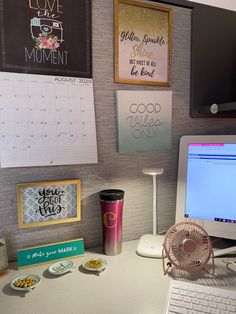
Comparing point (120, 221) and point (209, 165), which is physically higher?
point (209, 165)

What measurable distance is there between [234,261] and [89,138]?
56 centimetres

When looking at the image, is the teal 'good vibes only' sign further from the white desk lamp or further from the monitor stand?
the monitor stand

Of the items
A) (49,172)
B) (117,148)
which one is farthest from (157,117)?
(49,172)

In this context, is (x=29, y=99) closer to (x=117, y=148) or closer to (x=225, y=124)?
(x=117, y=148)

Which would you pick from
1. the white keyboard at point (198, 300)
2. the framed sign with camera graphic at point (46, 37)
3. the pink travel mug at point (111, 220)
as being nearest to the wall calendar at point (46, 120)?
the framed sign with camera graphic at point (46, 37)

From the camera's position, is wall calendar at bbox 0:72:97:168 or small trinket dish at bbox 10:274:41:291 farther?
wall calendar at bbox 0:72:97:168

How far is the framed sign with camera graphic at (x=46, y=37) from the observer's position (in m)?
0.75

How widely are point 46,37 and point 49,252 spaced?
61 cm

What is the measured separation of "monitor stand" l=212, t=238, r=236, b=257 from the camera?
2.63 ft

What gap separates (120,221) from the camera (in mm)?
843

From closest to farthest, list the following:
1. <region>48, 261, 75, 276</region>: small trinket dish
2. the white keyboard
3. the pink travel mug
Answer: the white keyboard, <region>48, 261, 75, 276</region>: small trinket dish, the pink travel mug

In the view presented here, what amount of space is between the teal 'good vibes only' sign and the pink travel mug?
8 centimetres

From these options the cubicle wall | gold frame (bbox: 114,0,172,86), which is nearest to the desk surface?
the cubicle wall

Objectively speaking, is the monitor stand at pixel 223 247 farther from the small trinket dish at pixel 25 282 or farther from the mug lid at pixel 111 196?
the small trinket dish at pixel 25 282
